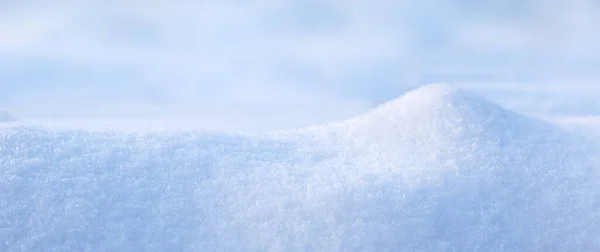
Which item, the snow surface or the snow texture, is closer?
the snow surface

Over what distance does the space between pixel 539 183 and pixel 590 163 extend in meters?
0.10

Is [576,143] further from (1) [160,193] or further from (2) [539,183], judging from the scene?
(1) [160,193]

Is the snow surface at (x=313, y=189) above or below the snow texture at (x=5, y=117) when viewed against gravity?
below

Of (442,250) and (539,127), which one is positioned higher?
(539,127)

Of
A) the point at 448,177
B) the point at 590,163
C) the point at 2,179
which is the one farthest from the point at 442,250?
the point at 2,179

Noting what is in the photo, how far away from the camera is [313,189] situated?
0.68m

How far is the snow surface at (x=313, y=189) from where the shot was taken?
626 mm

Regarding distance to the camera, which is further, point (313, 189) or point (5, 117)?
point (5, 117)

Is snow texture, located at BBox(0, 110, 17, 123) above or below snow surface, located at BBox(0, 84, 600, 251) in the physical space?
above

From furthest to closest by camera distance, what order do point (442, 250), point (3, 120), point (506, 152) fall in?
point (3, 120)
point (506, 152)
point (442, 250)

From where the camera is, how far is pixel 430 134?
2.53 ft

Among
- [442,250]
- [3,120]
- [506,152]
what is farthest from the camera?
[3,120]

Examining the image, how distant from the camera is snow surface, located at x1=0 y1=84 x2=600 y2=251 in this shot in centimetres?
63

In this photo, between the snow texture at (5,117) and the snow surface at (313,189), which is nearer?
the snow surface at (313,189)
